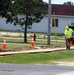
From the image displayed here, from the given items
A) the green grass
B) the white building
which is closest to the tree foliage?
the green grass

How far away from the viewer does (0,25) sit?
7719 cm

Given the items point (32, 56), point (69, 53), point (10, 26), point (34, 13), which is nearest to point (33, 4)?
point (34, 13)

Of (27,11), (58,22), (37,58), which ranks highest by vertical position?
(27,11)

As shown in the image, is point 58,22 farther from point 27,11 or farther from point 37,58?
point 37,58

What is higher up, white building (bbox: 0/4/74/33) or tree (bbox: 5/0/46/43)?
tree (bbox: 5/0/46/43)

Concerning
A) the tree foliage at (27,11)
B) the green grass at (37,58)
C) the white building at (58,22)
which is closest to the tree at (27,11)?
the tree foliage at (27,11)

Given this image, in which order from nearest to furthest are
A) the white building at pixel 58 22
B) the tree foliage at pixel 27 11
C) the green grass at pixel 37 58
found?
1. the green grass at pixel 37 58
2. the tree foliage at pixel 27 11
3. the white building at pixel 58 22

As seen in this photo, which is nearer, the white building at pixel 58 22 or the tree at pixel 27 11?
the tree at pixel 27 11

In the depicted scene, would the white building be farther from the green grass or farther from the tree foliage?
the green grass

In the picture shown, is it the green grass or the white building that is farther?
the white building

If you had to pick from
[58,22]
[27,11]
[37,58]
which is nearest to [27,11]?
[27,11]

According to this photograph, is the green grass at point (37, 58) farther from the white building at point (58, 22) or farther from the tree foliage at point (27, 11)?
the white building at point (58, 22)

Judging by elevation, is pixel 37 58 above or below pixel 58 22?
below

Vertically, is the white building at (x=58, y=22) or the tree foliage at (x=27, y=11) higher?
the tree foliage at (x=27, y=11)
